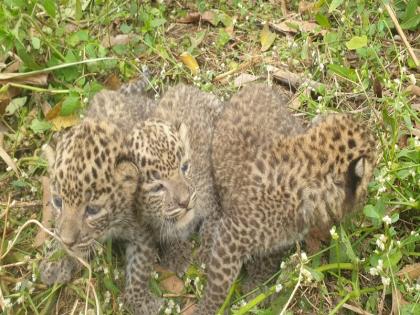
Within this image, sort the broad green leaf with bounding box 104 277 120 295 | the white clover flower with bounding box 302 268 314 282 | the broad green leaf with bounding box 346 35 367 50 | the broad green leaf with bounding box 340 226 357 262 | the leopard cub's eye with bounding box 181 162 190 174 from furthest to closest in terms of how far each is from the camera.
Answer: the broad green leaf with bounding box 346 35 367 50 < the broad green leaf with bounding box 104 277 120 295 < the leopard cub's eye with bounding box 181 162 190 174 < the broad green leaf with bounding box 340 226 357 262 < the white clover flower with bounding box 302 268 314 282

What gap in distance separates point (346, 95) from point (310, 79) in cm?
43

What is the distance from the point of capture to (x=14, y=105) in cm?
716

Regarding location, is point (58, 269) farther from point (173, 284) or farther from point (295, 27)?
point (295, 27)

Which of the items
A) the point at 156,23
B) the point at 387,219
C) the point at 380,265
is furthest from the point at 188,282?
the point at 156,23

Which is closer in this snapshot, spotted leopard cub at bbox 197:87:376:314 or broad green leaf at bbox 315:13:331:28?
spotted leopard cub at bbox 197:87:376:314

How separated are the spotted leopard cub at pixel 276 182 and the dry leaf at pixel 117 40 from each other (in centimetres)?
203

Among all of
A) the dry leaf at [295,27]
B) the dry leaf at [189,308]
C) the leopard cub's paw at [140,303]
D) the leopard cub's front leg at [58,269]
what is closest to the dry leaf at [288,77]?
the dry leaf at [295,27]

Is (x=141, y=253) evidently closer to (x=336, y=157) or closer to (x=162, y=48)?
(x=336, y=157)

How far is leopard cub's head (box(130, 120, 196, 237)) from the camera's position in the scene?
212 inches

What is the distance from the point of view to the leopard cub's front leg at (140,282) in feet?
19.7

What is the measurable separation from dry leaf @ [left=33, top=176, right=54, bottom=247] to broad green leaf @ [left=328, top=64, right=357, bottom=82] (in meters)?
3.10

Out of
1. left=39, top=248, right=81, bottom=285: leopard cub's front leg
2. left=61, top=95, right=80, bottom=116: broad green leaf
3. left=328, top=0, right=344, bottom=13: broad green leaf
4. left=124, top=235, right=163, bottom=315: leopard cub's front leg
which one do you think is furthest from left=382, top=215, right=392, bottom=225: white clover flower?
left=61, top=95, right=80, bottom=116: broad green leaf

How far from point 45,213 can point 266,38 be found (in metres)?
3.19

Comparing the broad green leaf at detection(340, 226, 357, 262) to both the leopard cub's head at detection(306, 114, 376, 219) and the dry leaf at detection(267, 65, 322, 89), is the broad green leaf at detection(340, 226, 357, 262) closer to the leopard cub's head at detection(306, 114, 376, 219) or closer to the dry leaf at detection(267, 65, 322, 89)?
the leopard cub's head at detection(306, 114, 376, 219)
